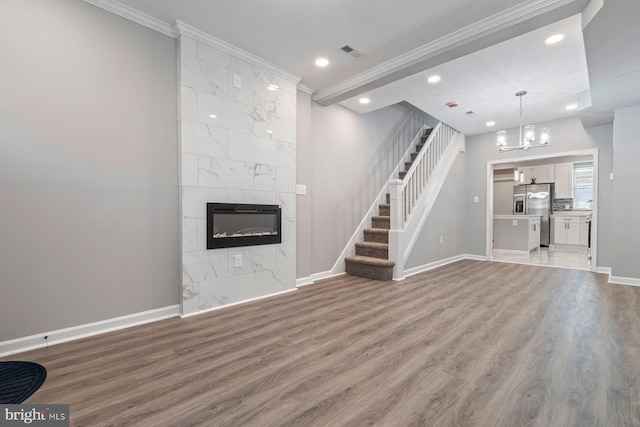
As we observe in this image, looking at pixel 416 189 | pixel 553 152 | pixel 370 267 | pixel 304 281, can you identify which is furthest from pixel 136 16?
pixel 553 152

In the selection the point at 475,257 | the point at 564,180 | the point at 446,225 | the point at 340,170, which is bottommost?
the point at 475,257

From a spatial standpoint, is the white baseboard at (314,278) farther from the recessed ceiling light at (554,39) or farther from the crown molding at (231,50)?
the recessed ceiling light at (554,39)

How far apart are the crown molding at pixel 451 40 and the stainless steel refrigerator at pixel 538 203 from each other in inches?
306

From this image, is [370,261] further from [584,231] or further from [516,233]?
[584,231]

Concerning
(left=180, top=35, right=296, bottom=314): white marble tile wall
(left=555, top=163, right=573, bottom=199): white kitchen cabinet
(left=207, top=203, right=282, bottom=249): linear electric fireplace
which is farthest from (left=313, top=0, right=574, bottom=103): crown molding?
(left=555, top=163, right=573, bottom=199): white kitchen cabinet

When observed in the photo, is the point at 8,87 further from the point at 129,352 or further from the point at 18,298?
the point at 129,352

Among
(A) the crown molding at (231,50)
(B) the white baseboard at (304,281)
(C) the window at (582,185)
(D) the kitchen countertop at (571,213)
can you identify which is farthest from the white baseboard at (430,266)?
(C) the window at (582,185)

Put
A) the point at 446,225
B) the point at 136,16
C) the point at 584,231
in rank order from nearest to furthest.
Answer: the point at 136,16 < the point at 446,225 < the point at 584,231

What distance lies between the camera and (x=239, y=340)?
2.19m

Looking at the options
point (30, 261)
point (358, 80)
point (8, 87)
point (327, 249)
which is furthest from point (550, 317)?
point (8, 87)

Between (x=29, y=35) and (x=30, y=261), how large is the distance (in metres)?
1.66

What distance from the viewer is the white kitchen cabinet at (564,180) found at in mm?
8102

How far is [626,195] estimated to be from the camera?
13.0ft

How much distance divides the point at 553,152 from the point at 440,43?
3890mm
